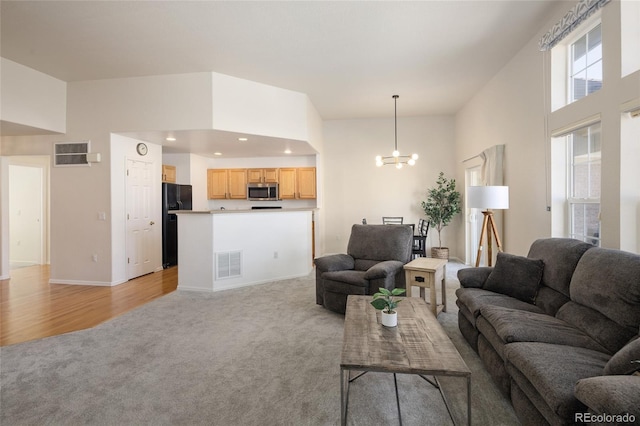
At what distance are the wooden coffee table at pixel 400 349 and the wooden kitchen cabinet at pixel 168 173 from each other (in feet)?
18.2

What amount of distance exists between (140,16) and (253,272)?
3.49m

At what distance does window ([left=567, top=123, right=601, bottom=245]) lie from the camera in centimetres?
284

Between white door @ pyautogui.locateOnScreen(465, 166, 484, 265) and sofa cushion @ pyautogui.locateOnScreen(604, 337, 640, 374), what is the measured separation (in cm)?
495

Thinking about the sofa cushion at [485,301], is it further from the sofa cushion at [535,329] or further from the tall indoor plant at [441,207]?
the tall indoor plant at [441,207]

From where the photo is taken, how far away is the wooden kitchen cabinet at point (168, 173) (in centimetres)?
644

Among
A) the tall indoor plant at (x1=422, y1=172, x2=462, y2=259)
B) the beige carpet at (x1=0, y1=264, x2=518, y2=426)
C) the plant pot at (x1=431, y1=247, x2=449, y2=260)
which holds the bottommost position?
the beige carpet at (x1=0, y1=264, x2=518, y2=426)

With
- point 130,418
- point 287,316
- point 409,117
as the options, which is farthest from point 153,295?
point 409,117

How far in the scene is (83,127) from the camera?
4.88 meters

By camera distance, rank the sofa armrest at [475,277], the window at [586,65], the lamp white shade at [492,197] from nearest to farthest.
Result: the window at [586,65] → the sofa armrest at [475,277] → the lamp white shade at [492,197]

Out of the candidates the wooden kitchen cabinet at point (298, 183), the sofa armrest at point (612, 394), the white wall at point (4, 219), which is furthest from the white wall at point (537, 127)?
the white wall at point (4, 219)

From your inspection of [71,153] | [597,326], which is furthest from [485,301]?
[71,153]

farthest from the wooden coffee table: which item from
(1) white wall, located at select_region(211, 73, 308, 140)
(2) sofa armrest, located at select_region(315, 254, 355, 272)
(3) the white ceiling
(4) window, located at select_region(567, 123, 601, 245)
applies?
(1) white wall, located at select_region(211, 73, 308, 140)

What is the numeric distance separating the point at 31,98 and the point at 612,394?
257 inches

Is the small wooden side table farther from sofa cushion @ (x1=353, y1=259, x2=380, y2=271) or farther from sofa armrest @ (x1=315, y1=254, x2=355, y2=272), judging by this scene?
sofa armrest @ (x1=315, y1=254, x2=355, y2=272)
